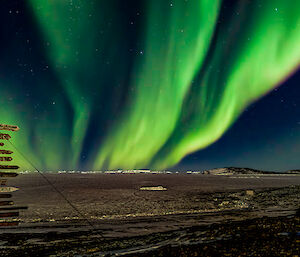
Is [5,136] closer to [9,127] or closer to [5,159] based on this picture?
[9,127]

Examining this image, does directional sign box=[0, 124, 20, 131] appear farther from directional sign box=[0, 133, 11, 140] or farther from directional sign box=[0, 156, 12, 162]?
directional sign box=[0, 156, 12, 162]

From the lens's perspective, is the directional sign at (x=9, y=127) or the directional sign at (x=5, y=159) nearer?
the directional sign at (x=9, y=127)

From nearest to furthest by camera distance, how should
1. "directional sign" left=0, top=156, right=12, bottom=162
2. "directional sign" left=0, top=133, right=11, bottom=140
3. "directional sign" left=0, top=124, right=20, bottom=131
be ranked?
"directional sign" left=0, top=133, right=11, bottom=140, "directional sign" left=0, top=124, right=20, bottom=131, "directional sign" left=0, top=156, right=12, bottom=162

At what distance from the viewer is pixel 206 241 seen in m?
10.6

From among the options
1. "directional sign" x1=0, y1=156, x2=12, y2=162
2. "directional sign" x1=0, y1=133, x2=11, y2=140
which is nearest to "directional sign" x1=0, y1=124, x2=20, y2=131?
"directional sign" x1=0, y1=133, x2=11, y2=140

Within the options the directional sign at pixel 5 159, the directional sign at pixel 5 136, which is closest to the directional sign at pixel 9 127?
the directional sign at pixel 5 136

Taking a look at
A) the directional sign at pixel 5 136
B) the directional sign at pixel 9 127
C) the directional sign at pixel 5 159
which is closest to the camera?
the directional sign at pixel 5 136

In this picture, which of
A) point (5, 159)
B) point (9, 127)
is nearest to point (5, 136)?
point (9, 127)

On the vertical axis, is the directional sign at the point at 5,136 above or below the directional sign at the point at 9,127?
below

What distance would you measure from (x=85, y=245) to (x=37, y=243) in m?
3.07

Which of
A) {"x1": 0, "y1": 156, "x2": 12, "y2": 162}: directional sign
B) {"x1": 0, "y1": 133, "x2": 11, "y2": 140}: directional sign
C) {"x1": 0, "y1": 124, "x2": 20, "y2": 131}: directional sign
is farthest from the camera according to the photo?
{"x1": 0, "y1": 156, "x2": 12, "y2": 162}: directional sign

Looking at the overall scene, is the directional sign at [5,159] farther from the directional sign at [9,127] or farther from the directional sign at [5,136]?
the directional sign at [9,127]

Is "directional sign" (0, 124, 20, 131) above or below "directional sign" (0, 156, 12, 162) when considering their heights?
above

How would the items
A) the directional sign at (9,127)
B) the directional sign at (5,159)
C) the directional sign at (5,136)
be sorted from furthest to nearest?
1. the directional sign at (5,159)
2. the directional sign at (9,127)
3. the directional sign at (5,136)
